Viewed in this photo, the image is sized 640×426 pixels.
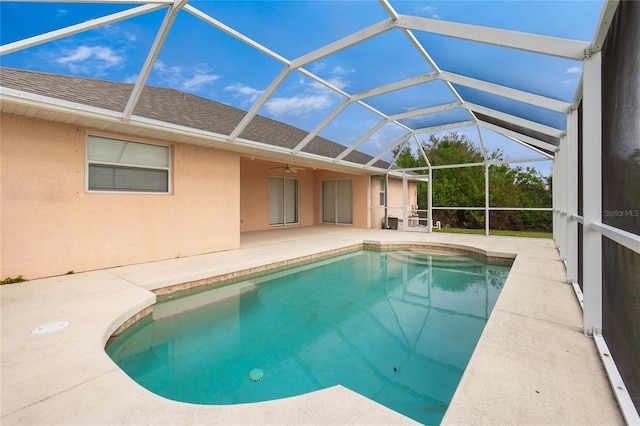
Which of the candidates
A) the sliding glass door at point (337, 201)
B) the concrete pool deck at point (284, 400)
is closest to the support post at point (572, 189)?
the concrete pool deck at point (284, 400)

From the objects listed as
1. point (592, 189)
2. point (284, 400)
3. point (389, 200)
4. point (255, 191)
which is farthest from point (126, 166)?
point (389, 200)

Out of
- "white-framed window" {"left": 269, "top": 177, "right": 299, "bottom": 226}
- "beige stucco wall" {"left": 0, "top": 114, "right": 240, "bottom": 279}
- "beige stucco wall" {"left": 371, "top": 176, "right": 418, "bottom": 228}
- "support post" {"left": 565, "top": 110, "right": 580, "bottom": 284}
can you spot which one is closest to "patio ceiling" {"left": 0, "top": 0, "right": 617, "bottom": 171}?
"support post" {"left": 565, "top": 110, "right": 580, "bottom": 284}

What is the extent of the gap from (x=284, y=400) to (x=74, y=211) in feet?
17.5

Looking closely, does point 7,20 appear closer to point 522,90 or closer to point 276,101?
point 276,101

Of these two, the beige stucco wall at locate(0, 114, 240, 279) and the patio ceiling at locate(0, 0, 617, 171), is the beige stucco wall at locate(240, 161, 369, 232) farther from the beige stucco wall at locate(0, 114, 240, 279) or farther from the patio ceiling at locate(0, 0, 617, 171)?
the patio ceiling at locate(0, 0, 617, 171)

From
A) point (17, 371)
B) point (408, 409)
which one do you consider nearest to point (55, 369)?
point (17, 371)

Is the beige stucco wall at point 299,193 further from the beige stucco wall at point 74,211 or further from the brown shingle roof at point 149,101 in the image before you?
the beige stucco wall at point 74,211

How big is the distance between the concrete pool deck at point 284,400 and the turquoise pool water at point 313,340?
501mm

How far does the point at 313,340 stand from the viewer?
352cm

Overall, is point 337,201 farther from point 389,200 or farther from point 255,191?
point 255,191

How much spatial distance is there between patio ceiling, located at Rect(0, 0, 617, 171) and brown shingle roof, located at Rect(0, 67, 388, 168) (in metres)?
0.39

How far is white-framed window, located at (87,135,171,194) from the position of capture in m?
5.32

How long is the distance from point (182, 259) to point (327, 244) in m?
3.88

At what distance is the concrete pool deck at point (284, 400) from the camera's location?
1.69m
